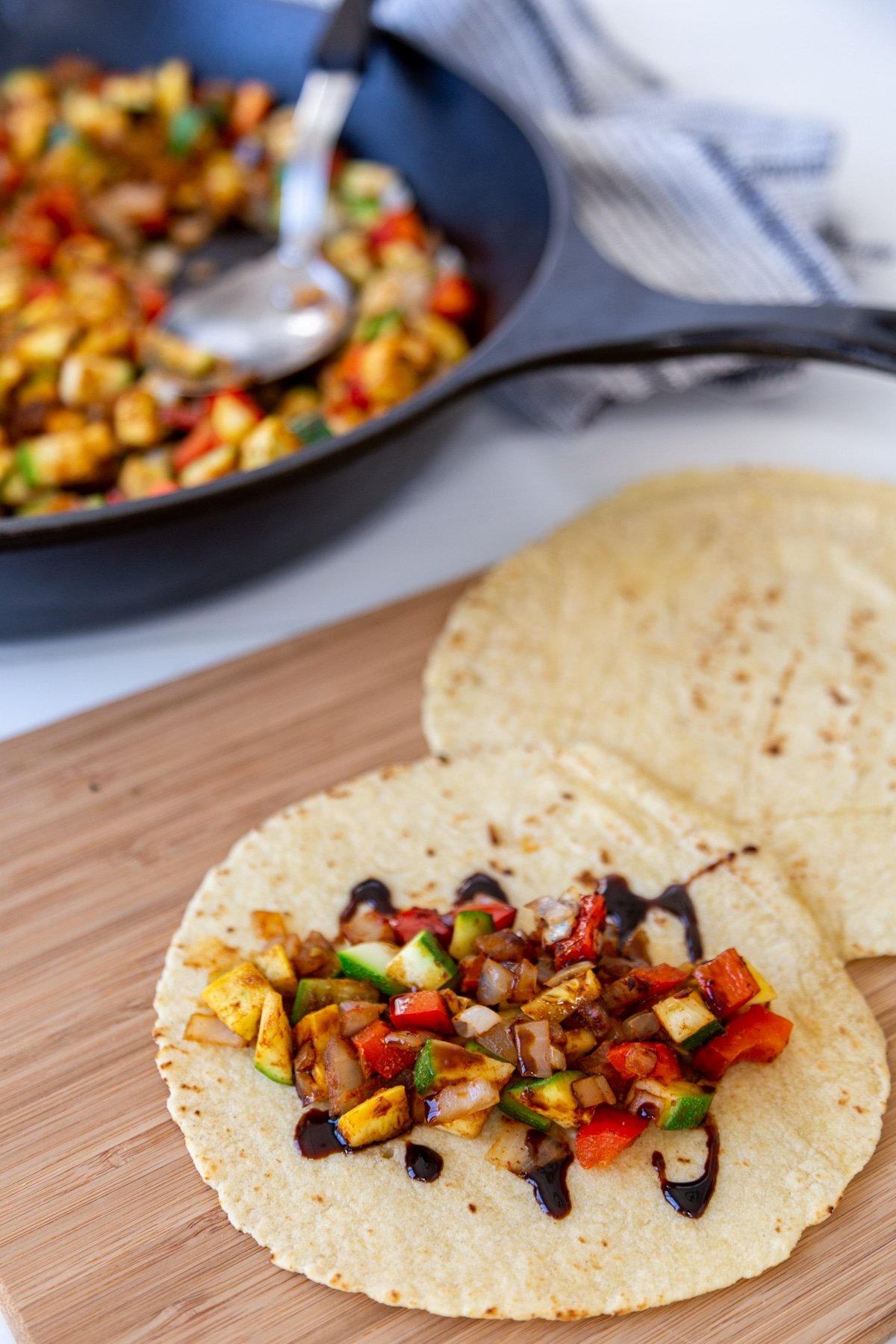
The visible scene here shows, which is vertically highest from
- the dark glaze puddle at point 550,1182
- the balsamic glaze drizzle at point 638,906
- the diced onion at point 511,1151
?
the balsamic glaze drizzle at point 638,906

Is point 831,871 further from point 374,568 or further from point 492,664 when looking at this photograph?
point 374,568

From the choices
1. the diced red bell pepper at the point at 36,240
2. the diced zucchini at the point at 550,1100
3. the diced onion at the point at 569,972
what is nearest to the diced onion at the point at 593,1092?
the diced zucchini at the point at 550,1100

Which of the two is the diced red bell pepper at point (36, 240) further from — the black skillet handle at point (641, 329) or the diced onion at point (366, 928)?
the diced onion at point (366, 928)

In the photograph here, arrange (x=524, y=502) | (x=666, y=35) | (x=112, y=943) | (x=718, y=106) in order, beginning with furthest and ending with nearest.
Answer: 1. (x=666, y=35)
2. (x=718, y=106)
3. (x=524, y=502)
4. (x=112, y=943)

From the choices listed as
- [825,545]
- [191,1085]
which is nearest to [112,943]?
[191,1085]

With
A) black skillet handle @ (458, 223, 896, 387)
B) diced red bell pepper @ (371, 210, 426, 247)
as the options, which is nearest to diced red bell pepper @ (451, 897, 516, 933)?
black skillet handle @ (458, 223, 896, 387)

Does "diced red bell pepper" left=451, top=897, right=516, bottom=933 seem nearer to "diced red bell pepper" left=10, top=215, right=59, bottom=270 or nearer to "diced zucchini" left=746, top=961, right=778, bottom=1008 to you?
"diced zucchini" left=746, top=961, right=778, bottom=1008

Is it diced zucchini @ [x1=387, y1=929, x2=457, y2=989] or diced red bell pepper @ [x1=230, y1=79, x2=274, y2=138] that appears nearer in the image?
diced zucchini @ [x1=387, y1=929, x2=457, y2=989]
